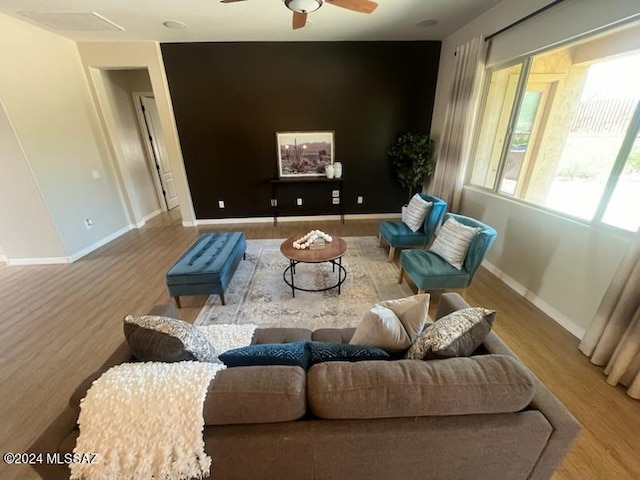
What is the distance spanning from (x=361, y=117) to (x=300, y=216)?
205 centimetres

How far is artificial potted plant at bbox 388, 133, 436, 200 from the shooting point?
4.24m

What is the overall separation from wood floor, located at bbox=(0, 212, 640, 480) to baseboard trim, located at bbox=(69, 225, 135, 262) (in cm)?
12

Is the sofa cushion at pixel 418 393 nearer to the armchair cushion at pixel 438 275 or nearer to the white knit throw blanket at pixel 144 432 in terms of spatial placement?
the white knit throw blanket at pixel 144 432

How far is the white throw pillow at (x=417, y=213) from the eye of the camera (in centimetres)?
306

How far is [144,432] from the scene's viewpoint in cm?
79

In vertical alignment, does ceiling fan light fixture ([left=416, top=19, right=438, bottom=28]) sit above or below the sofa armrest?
above

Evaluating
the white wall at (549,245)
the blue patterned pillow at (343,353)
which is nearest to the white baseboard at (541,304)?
the white wall at (549,245)

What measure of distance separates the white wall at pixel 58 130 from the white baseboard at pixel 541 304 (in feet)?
18.2

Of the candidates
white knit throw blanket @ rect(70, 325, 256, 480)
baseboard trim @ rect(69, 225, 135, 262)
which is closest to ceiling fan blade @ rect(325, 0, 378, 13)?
white knit throw blanket @ rect(70, 325, 256, 480)

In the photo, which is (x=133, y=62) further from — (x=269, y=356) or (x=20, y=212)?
(x=269, y=356)

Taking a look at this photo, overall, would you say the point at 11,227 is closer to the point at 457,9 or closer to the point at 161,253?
the point at 161,253

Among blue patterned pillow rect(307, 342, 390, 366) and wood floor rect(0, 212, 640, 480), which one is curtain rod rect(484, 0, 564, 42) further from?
blue patterned pillow rect(307, 342, 390, 366)

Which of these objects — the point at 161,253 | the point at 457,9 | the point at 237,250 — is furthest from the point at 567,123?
the point at 161,253

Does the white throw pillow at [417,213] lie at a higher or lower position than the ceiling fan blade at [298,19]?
lower
